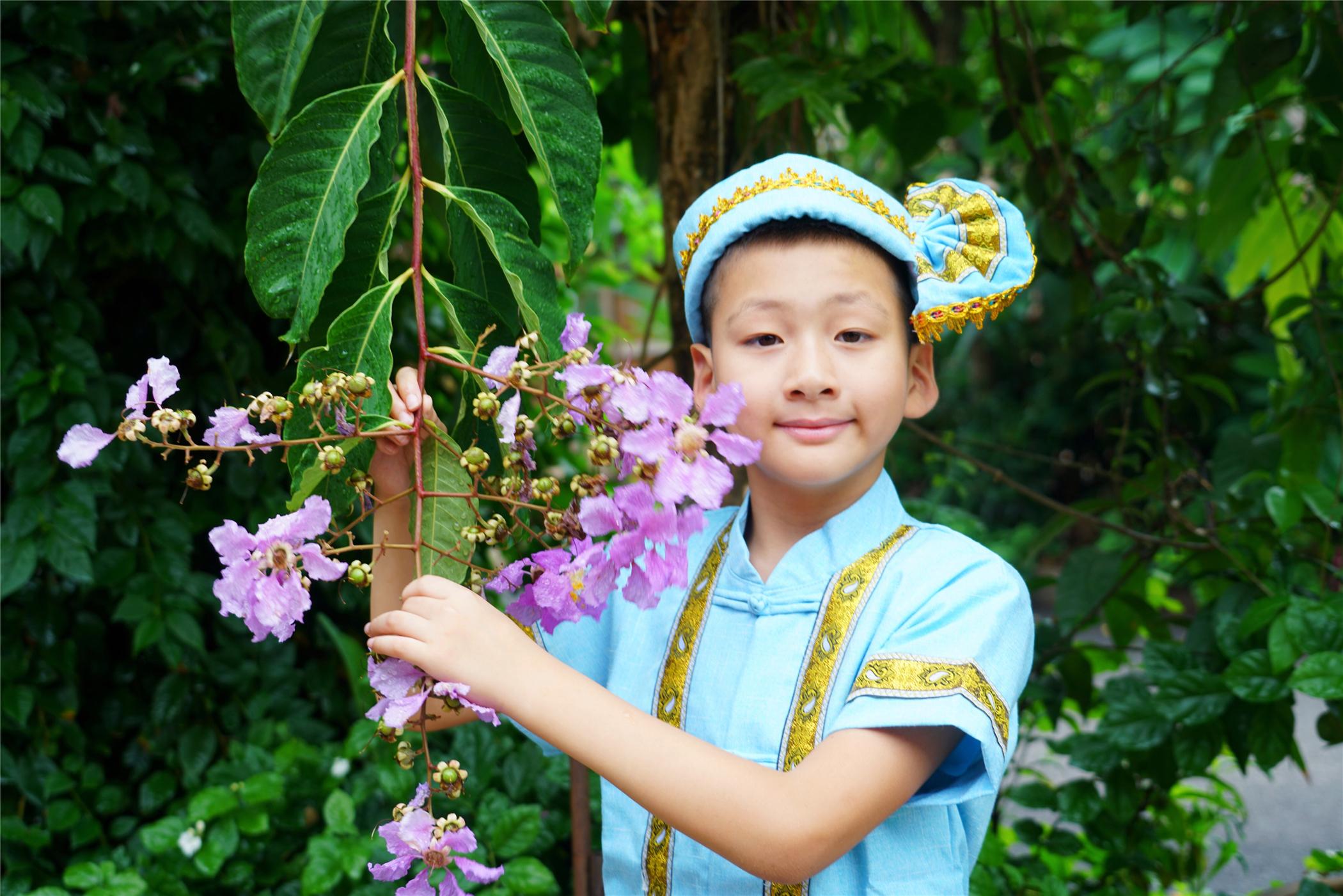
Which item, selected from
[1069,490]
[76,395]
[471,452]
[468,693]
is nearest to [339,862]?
[76,395]

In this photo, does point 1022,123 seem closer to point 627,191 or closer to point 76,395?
point 76,395

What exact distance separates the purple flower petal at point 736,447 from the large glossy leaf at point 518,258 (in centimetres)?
16

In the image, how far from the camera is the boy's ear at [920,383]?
103 centimetres

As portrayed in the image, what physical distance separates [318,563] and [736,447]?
0.27m

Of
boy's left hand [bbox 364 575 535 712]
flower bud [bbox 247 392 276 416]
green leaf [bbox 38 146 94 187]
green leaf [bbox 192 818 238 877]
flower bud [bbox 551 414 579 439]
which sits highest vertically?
green leaf [bbox 38 146 94 187]

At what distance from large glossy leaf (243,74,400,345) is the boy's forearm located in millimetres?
310

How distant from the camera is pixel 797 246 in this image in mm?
943

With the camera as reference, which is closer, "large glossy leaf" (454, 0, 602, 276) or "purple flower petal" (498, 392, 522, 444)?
"purple flower petal" (498, 392, 522, 444)

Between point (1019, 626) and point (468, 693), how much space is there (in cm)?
46

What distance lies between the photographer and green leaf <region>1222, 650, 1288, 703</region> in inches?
54.6

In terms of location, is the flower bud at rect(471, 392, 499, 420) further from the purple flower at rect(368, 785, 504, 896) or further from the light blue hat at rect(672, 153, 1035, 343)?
the light blue hat at rect(672, 153, 1035, 343)

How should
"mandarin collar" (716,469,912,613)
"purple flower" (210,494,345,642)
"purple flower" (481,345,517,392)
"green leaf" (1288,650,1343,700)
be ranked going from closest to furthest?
"purple flower" (210,494,345,642) < "purple flower" (481,345,517,392) < "mandarin collar" (716,469,912,613) < "green leaf" (1288,650,1343,700)

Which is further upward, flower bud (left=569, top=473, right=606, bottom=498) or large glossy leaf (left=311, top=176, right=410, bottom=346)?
large glossy leaf (left=311, top=176, right=410, bottom=346)

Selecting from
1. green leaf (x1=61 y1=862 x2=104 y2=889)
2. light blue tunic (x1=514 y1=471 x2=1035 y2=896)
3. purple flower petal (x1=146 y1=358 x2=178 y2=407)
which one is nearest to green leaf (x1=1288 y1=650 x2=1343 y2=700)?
light blue tunic (x1=514 y1=471 x2=1035 y2=896)
